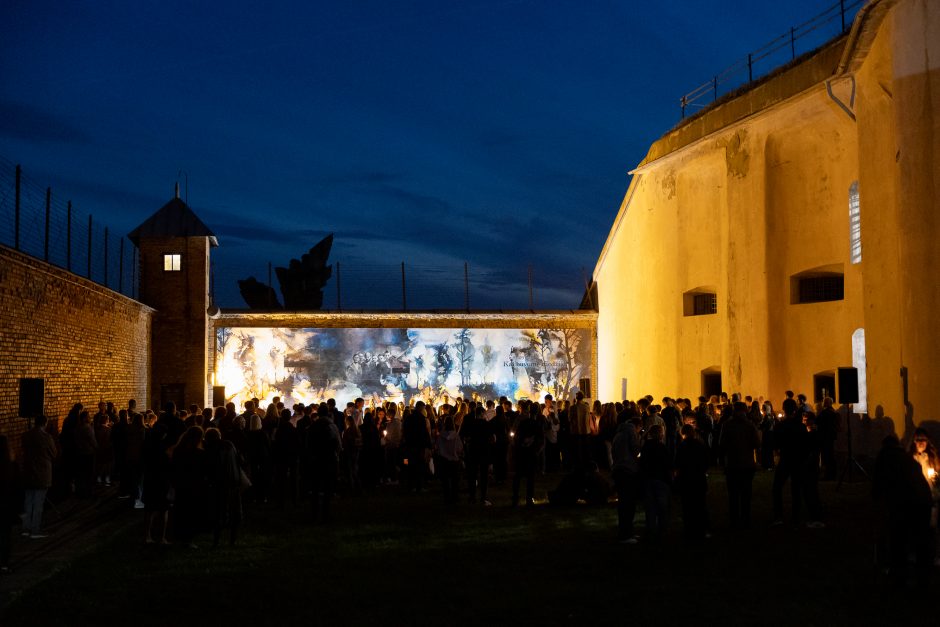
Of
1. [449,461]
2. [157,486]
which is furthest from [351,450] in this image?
[157,486]

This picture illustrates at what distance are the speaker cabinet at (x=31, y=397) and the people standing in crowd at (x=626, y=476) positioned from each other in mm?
8596

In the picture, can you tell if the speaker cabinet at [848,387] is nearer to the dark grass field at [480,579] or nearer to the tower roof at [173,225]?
the dark grass field at [480,579]

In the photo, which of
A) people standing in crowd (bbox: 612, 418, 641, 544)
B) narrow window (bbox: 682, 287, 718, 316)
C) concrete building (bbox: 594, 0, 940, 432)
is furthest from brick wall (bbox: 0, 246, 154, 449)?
narrow window (bbox: 682, 287, 718, 316)

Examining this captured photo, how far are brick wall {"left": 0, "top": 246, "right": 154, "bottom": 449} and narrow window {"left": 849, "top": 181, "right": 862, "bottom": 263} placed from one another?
51.9ft

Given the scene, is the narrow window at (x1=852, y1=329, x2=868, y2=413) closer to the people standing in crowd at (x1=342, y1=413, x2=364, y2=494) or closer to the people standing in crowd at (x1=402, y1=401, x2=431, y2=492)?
the people standing in crowd at (x1=402, y1=401, x2=431, y2=492)

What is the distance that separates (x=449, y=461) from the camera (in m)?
14.7

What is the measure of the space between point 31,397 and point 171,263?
47.0 feet

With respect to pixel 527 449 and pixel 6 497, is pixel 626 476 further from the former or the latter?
pixel 6 497

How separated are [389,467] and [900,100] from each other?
36.7 feet

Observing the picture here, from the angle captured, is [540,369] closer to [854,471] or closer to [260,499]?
[854,471]

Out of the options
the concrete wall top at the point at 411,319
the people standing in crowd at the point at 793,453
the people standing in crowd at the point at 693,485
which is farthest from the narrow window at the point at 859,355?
the concrete wall top at the point at 411,319

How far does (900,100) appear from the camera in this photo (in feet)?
50.4

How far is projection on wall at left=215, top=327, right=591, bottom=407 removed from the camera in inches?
1105

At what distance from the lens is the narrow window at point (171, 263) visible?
28078mm
